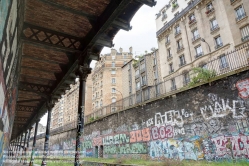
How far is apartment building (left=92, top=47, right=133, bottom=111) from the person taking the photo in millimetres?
51094

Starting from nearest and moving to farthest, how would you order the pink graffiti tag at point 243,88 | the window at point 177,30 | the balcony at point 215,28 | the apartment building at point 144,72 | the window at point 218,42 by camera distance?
the pink graffiti tag at point 243,88
the window at point 218,42
the balcony at point 215,28
the window at point 177,30
the apartment building at point 144,72

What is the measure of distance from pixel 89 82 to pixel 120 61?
16943 millimetres

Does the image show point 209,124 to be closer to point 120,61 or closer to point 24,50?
point 24,50

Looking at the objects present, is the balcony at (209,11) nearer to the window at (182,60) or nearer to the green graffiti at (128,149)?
the window at (182,60)

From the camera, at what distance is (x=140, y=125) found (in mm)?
15758

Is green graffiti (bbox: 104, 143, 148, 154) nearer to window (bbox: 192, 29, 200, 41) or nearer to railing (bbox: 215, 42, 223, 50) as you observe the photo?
railing (bbox: 215, 42, 223, 50)

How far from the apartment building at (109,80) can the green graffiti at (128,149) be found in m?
30.7

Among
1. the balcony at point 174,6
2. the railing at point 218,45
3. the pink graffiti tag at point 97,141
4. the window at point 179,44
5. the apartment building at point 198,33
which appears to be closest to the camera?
the apartment building at point 198,33

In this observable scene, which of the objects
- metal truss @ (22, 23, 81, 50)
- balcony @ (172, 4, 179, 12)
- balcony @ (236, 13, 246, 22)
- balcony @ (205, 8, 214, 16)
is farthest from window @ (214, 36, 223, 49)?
metal truss @ (22, 23, 81, 50)

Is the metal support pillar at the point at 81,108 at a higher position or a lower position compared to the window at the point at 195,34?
lower

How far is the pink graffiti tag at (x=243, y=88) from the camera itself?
950 cm

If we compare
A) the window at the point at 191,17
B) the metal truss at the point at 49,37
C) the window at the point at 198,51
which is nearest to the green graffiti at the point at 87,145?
the window at the point at 198,51

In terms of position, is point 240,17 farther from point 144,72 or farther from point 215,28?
point 144,72

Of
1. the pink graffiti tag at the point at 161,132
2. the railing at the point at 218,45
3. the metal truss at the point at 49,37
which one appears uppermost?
the railing at the point at 218,45
